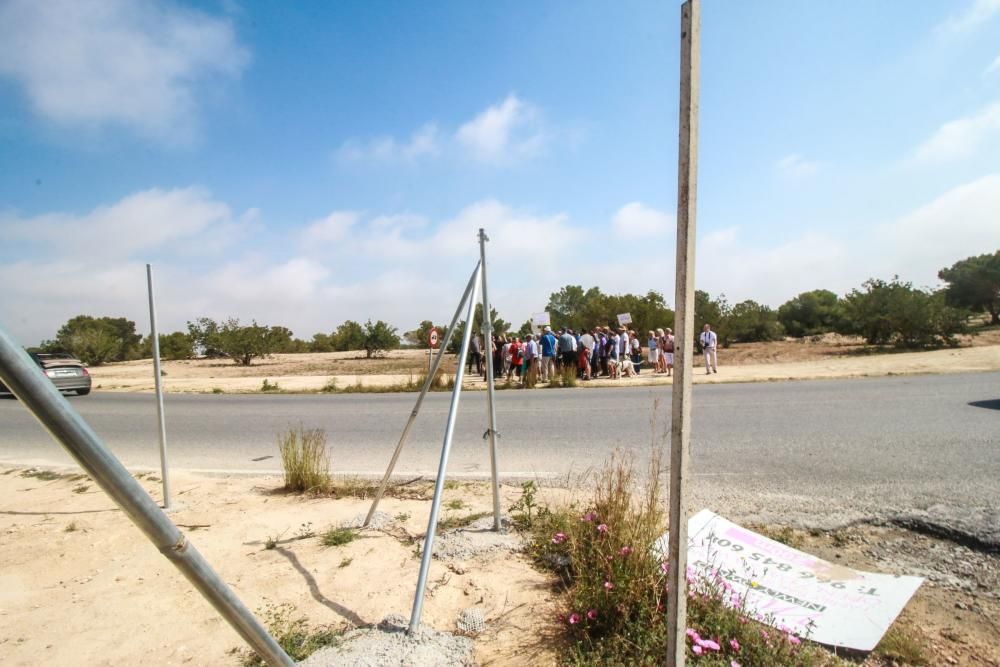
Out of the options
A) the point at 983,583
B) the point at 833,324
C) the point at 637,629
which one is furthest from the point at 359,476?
the point at 833,324

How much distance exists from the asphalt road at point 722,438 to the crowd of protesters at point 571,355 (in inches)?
125

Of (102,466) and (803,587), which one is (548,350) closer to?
(803,587)

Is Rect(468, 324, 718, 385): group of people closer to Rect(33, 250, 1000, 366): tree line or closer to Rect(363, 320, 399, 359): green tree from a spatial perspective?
Rect(33, 250, 1000, 366): tree line

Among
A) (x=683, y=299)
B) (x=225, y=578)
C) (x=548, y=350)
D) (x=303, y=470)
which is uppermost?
(x=683, y=299)

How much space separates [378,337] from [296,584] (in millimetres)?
41900

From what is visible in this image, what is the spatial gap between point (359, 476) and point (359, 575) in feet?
8.05

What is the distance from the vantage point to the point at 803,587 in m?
2.89

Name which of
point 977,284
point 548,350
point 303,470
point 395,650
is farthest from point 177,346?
point 977,284

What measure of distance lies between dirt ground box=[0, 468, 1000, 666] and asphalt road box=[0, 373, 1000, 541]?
3.13ft

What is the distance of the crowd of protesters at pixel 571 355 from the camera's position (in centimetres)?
1652

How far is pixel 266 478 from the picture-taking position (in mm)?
5707

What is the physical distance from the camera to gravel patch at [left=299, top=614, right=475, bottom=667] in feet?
7.59

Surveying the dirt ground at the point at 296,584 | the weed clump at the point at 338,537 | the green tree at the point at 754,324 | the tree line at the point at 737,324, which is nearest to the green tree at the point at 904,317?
the tree line at the point at 737,324

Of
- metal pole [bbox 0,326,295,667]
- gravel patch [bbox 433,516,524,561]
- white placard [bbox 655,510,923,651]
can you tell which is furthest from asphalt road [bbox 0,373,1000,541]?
metal pole [bbox 0,326,295,667]
